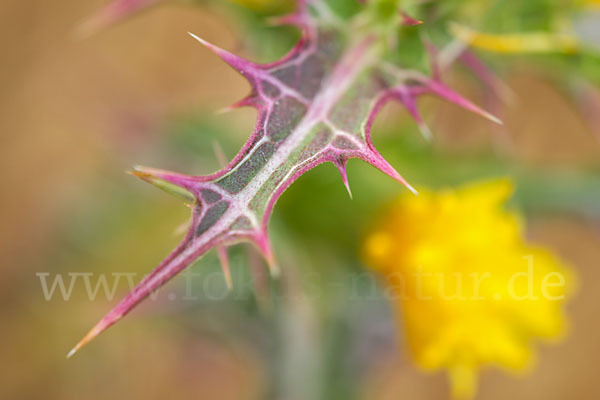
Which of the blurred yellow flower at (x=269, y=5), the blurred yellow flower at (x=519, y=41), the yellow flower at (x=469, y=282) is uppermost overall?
the blurred yellow flower at (x=269, y=5)

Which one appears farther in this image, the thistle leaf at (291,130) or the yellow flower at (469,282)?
the yellow flower at (469,282)

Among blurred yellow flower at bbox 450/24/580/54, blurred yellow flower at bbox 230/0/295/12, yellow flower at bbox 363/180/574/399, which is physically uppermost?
blurred yellow flower at bbox 230/0/295/12

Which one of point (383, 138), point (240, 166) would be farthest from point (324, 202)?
point (240, 166)

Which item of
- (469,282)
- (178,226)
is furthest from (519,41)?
(178,226)

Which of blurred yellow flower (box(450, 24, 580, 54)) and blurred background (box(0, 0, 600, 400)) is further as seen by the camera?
blurred background (box(0, 0, 600, 400))

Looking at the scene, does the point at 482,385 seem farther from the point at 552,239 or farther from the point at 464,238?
the point at 464,238

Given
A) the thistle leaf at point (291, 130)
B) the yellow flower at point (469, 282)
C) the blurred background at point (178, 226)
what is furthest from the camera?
the blurred background at point (178, 226)

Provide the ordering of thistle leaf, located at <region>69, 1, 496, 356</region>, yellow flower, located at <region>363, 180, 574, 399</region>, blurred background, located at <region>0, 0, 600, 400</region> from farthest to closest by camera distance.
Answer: blurred background, located at <region>0, 0, 600, 400</region> → yellow flower, located at <region>363, 180, 574, 399</region> → thistle leaf, located at <region>69, 1, 496, 356</region>
